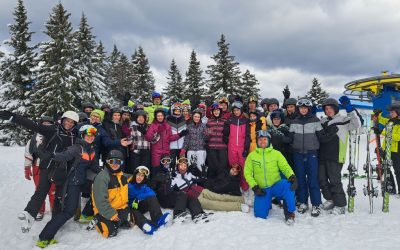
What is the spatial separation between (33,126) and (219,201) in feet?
14.0

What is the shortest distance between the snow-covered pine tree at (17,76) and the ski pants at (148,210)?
24095 millimetres

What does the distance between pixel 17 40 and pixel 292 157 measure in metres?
28.9

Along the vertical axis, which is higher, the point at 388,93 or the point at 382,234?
the point at 388,93

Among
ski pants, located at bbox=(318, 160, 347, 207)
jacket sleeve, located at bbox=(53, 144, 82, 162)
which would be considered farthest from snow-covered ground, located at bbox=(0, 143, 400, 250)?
jacket sleeve, located at bbox=(53, 144, 82, 162)

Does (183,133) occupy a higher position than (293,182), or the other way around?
(183,133)

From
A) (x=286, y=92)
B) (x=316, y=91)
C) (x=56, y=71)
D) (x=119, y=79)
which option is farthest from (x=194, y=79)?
(x=286, y=92)

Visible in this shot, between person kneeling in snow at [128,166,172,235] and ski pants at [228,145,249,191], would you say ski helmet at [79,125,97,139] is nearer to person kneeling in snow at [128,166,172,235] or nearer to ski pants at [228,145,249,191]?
person kneeling in snow at [128,166,172,235]

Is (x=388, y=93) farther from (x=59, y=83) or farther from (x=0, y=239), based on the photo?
(x=59, y=83)

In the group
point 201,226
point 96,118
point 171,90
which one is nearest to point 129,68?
point 171,90

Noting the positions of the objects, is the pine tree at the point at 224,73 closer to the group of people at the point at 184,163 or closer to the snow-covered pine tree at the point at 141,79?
the snow-covered pine tree at the point at 141,79

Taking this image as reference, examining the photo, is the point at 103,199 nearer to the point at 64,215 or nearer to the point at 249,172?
the point at 64,215

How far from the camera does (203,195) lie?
712 cm

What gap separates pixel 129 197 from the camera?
6.59 meters

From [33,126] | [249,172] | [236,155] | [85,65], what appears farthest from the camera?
[85,65]
